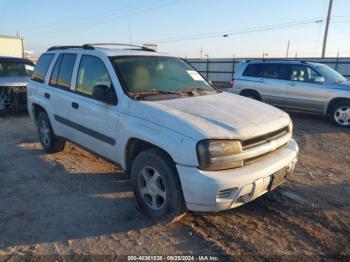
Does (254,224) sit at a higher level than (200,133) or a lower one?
lower

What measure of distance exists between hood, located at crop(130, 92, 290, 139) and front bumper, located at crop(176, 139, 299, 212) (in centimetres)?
33

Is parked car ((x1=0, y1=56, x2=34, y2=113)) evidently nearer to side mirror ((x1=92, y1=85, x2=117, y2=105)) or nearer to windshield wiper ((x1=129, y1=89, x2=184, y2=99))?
side mirror ((x1=92, y1=85, x2=117, y2=105))

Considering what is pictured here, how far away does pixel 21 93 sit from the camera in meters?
9.18

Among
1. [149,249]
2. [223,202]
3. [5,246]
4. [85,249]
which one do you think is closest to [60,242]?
[85,249]

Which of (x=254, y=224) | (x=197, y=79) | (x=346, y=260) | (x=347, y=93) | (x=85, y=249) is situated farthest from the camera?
(x=347, y=93)

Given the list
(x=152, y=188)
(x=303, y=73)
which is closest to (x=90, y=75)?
(x=152, y=188)

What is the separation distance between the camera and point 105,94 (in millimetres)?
3723

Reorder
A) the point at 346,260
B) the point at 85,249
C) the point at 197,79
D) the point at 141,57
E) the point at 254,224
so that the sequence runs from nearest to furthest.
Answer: the point at 346,260 → the point at 85,249 → the point at 254,224 → the point at 141,57 → the point at 197,79

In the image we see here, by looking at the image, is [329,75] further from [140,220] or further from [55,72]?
[140,220]

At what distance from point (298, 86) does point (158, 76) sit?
20.4ft

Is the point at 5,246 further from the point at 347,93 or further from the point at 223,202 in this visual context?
the point at 347,93

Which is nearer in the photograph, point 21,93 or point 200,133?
point 200,133

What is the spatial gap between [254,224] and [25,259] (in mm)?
2255

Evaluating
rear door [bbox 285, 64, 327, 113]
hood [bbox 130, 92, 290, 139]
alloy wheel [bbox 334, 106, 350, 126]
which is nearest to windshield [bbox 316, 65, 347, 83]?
rear door [bbox 285, 64, 327, 113]
